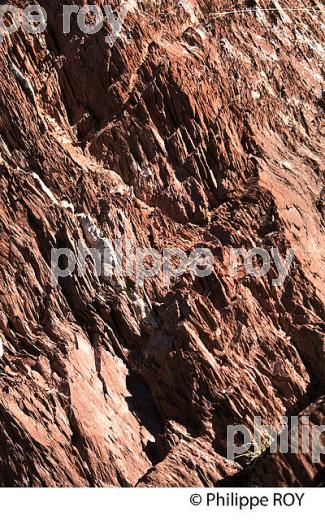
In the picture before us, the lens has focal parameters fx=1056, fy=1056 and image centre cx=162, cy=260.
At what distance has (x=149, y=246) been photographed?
22578 millimetres

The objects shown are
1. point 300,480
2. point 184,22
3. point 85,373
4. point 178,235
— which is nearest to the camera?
point 300,480

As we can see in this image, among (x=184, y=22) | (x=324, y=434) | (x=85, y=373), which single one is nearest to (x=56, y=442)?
(x=85, y=373)

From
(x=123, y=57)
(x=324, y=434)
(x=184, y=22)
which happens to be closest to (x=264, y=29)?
(x=184, y=22)

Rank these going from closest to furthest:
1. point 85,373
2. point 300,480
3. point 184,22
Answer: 1. point 300,480
2. point 85,373
3. point 184,22

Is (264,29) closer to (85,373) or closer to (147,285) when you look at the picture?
(147,285)

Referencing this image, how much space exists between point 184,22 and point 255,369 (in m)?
8.61

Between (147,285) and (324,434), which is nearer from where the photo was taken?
(324,434)

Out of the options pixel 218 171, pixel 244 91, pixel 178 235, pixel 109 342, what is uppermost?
pixel 244 91

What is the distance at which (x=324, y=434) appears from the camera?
19.8m

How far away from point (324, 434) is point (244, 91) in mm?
8541

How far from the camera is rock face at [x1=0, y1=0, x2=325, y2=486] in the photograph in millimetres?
20953

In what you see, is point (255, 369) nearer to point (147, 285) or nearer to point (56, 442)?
point (147, 285)

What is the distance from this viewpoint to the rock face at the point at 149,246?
825 inches

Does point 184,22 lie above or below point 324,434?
above
